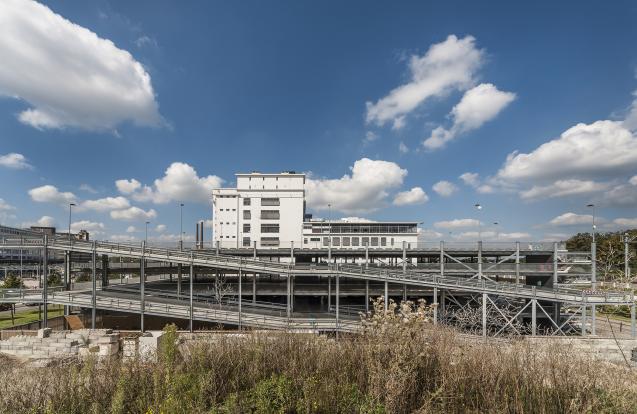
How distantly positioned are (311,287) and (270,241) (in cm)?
1939

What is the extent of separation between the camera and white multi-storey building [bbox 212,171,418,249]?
157 ft

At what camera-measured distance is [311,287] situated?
28781 millimetres

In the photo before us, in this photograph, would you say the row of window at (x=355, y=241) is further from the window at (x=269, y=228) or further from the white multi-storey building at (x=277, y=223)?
the window at (x=269, y=228)

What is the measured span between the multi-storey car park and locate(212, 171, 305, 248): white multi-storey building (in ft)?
37.5

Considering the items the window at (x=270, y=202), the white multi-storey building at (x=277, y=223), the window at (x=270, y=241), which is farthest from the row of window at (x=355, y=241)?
the window at (x=270, y=202)

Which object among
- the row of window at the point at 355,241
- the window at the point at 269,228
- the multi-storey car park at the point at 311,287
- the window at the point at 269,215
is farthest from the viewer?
the row of window at the point at 355,241

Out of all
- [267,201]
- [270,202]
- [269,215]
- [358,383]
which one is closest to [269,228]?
[269,215]

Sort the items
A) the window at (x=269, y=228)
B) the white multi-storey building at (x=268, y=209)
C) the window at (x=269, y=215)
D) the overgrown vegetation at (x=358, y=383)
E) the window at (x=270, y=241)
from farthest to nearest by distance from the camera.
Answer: the window at (x=269, y=215), the window at (x=269, y=228), the white multi-storey building at (x=268, y=209), the window at (x=270, y=241), the overgrown vegetation at (x=358, y=383)

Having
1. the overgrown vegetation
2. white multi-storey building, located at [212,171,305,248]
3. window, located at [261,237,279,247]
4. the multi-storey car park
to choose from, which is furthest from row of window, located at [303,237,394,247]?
the overgrown vegetation

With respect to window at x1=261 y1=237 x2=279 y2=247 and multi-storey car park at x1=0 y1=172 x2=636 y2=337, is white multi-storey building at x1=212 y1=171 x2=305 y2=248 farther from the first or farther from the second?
multi-storey car park at x1=0 y1=172 x2=636 y2=337

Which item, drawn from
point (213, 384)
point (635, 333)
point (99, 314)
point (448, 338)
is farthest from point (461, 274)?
point (99, 314)

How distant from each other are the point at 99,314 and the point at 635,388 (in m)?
36.3

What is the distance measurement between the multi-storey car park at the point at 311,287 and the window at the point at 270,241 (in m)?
10.3

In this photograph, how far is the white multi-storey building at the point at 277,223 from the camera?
47719 mm
